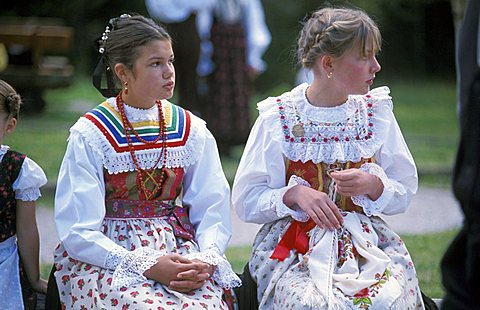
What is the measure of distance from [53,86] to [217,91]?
517cm

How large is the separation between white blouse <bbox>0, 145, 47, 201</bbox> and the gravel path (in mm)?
2446

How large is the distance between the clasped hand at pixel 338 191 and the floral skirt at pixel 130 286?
39cm

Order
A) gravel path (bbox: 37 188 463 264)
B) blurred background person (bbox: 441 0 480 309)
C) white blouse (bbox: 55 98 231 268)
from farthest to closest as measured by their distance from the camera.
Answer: gravel path (bbox: 37 188 463 264), white blouse (bbox: 55 98 231 268), blurred background person (bbox: 441 0 480 309)

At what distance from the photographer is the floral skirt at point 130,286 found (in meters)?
3.03

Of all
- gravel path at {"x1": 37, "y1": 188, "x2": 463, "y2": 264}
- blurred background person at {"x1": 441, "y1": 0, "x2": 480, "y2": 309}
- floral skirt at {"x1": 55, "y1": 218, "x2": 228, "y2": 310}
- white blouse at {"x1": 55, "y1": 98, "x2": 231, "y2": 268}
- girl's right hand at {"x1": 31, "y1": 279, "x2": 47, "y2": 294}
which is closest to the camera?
blurred background person at {"x1": 441, "y1": 0, "x2": 480, "y2": 309}

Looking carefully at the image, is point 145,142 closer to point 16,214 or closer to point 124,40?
point 124,40

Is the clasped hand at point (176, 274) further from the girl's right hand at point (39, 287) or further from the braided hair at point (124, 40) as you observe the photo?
the braided hair at point (124, 40)

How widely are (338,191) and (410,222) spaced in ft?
12.7

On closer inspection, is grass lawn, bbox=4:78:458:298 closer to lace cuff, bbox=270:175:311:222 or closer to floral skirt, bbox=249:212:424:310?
floral skirt, bbox=249:212:424:310

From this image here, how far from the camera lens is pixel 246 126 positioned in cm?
967

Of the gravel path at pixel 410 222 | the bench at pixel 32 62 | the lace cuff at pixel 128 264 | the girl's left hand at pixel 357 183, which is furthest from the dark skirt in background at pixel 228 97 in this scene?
the lace cuff at pixel 128 264

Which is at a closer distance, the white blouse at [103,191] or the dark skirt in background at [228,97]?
the white blouse at [103,191]

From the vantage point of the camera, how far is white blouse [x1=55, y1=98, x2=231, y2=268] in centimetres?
316

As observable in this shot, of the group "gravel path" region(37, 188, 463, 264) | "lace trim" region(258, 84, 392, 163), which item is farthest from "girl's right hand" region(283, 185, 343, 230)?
"gravel path" region(37, 188, 463, 264)
